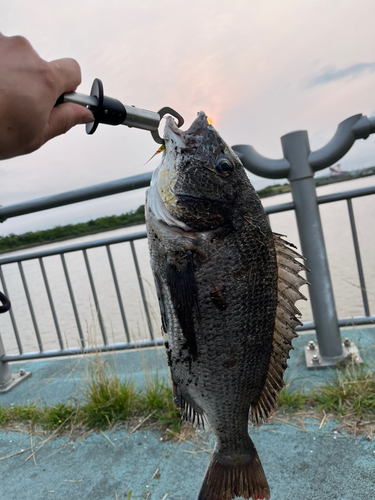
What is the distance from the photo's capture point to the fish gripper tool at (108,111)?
3.72 feet

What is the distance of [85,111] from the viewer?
110 cm

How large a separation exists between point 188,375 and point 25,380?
3427mm

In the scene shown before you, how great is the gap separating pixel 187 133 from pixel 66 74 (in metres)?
0.57

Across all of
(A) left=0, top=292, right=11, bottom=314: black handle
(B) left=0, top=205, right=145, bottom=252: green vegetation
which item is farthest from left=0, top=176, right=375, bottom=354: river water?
(A) left=0, top=292, right=11, bottom=314: black handle

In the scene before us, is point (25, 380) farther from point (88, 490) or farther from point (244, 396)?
point (244, 396)

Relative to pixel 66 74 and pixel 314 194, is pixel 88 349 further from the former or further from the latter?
pixel 66 74

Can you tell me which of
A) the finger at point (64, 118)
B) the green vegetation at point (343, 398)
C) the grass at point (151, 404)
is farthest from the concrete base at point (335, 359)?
the finger at point (64, 118)

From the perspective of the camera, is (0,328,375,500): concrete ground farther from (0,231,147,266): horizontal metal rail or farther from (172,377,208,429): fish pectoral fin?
(0,231,147,266): horizontal metal rail

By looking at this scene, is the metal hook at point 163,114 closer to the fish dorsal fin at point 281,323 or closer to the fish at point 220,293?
the fish at point 220,293

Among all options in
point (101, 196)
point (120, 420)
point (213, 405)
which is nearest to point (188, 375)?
point (213, 405)

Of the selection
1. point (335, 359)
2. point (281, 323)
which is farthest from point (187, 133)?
point (335, 359)

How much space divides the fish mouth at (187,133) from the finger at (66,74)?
1.44 feet

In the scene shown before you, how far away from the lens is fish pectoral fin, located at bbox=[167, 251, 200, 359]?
1.36 metres

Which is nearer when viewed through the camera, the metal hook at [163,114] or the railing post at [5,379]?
the metal hook at [163,114]
